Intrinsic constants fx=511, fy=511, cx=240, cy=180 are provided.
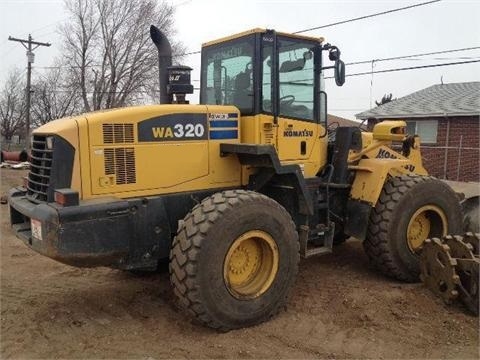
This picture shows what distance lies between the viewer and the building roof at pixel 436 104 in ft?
71.4

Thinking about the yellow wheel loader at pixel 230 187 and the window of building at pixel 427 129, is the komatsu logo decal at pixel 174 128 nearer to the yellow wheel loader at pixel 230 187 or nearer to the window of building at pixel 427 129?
the yellow wheel loader at pixel 230 187

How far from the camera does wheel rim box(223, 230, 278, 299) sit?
188 inches

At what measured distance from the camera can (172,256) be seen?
4449mm

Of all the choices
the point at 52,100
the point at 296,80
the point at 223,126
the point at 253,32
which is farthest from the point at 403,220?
the point at 52,100

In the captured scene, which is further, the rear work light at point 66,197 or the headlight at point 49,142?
the headlight at point 49,142

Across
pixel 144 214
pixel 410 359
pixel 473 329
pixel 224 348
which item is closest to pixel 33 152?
pixel 144 214

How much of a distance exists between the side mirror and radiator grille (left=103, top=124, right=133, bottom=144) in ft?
8.13

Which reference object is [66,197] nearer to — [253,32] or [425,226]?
[253,32]

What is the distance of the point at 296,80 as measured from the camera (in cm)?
580

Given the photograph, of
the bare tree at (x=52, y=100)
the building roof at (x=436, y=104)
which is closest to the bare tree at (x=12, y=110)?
the bare tree at (x=52, y=100)

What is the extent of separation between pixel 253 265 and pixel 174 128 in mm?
1539

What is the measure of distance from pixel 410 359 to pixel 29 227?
3.60 metres

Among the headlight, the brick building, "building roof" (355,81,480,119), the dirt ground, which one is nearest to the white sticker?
the headlight

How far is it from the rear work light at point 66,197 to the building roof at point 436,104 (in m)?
19.8
